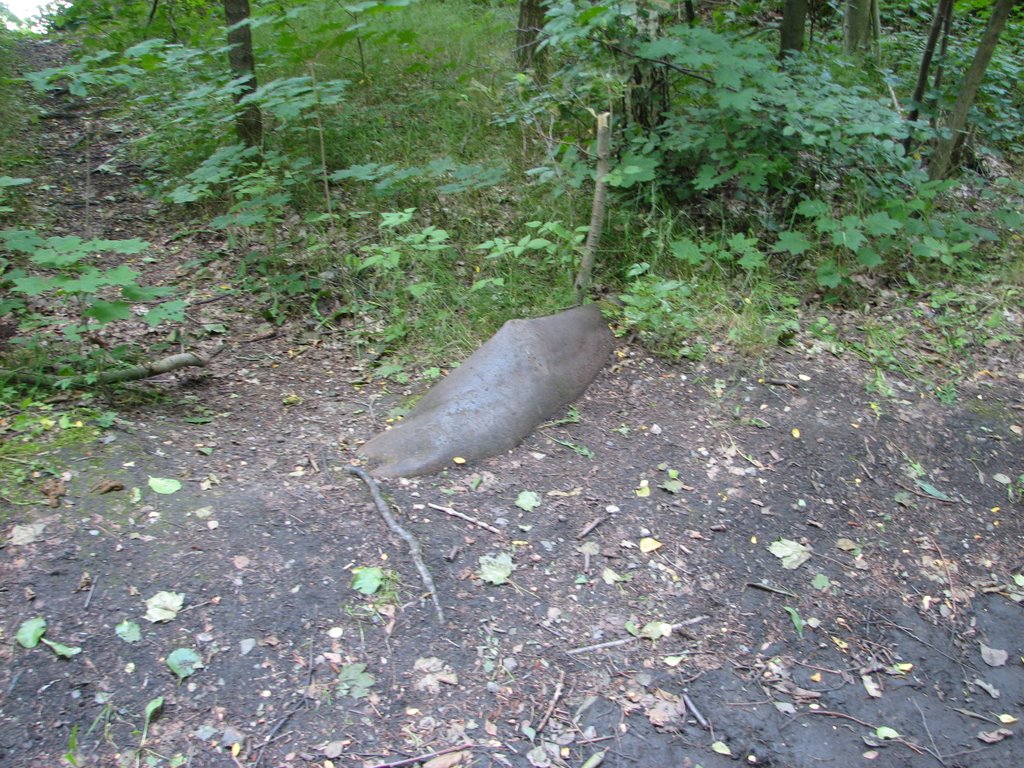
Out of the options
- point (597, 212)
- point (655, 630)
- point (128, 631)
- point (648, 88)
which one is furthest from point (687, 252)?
point (128, 631)

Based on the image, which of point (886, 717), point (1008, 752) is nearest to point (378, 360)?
point (886, 717)

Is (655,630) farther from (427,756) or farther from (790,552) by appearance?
(427,756)

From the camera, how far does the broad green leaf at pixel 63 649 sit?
7.47ft

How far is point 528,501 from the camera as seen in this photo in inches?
121

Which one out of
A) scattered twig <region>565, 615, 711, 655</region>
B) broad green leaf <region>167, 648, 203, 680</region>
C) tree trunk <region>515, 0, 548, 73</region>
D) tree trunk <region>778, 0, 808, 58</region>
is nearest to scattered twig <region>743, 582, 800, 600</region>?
scattered twig <region>565, 615, 711, 655</region>

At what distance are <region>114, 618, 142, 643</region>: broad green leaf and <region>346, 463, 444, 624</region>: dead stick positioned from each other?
902 mm

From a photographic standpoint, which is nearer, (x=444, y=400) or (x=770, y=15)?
(x=444, y=400)

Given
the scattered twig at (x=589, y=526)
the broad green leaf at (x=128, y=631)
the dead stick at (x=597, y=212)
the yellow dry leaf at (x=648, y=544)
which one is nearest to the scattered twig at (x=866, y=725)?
the yellow dry leaf at (x=648, y=544)

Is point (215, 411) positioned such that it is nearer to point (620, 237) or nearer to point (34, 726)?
point (34, 726)

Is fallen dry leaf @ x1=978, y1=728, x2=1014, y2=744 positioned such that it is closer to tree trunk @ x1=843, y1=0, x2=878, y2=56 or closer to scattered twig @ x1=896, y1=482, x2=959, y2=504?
scattered twig @ x1=896, y1=482, x2=959, y2=504

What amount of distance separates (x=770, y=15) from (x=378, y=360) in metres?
5.79

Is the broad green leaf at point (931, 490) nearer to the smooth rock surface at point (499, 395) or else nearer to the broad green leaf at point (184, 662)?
the smooth rock surface at point (499, 395)

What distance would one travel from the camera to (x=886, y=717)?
2420 millimetres

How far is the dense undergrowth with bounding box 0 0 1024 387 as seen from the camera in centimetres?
407
